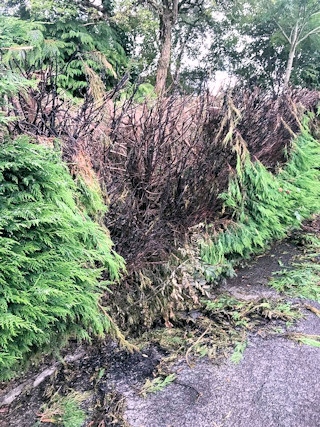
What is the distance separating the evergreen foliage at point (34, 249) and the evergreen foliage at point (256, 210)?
1.69 meters

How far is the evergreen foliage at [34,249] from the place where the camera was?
132 cm

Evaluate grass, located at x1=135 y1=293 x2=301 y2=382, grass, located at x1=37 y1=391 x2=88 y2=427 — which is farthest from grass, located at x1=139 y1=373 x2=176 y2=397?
grass, located at x1=37 y1=391 x2=88 y2=427

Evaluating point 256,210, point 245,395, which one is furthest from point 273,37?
point 245,395

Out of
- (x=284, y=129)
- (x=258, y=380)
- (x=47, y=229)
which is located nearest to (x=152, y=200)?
(x=47, y=229)

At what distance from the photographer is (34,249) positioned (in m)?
1.41

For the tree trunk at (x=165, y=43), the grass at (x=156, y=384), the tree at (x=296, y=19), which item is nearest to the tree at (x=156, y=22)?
the tree trunk at (x=165, y=43)

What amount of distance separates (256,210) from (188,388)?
2.09m

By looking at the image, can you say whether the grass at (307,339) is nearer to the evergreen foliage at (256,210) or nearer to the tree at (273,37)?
the evergreen foliage at (256,210)

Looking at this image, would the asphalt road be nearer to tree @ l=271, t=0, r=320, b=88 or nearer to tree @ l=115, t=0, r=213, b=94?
tree @ l=115, t=0, r=213, b=94

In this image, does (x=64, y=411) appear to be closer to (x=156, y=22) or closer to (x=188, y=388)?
(x=188, y=388)

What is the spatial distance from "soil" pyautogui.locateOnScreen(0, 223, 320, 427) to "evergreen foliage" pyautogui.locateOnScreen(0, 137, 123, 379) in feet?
A: 1.57

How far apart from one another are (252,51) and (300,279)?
1773 centimetres

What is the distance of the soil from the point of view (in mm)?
1681

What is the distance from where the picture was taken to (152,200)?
271 centimetres
